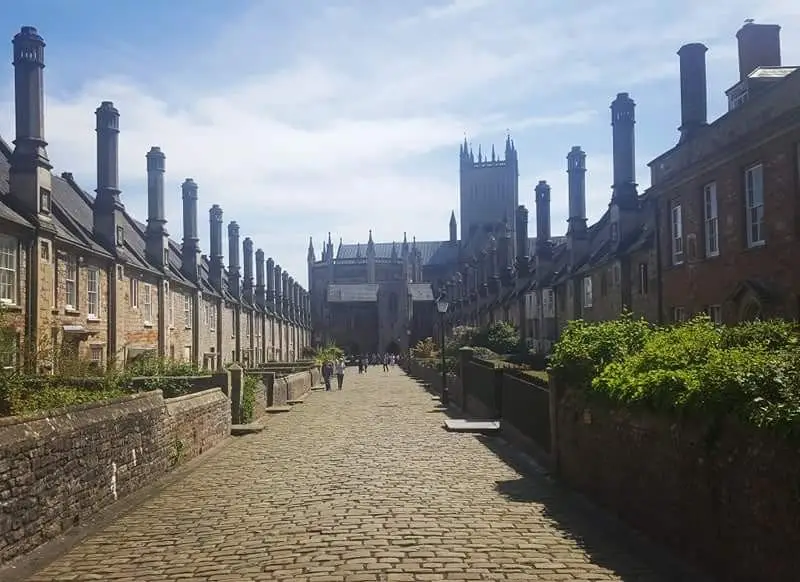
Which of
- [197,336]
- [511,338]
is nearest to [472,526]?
[511,338]

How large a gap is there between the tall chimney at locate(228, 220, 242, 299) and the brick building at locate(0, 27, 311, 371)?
139 inches

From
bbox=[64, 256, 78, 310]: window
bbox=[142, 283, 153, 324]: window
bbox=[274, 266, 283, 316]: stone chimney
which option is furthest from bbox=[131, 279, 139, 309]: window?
bbox=[274, 266, 283, 316]: stone chimney

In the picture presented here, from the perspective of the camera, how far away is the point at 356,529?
9.10 meters

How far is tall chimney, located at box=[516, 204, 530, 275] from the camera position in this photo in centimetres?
5429

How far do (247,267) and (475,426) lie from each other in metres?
50.9

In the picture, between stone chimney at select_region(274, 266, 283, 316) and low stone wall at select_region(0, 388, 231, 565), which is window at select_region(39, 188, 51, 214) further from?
stone chimney at select_region(274, 266, 283, 316)

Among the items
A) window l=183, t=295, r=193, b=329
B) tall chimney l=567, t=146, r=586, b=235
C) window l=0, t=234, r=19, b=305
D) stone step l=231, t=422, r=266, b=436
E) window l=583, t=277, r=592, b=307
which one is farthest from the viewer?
window l=183, t=295, r=193, b=329

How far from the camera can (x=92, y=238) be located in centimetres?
3462

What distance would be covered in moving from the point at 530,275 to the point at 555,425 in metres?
40.1

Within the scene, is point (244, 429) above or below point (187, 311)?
below

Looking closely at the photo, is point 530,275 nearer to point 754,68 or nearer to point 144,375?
point 754,68

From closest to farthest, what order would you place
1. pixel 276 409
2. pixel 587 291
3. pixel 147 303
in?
pixel 276 409 < pixel 587 291 < pixel 147 303

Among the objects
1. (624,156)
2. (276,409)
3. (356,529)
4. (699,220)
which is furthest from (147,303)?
(356,529)

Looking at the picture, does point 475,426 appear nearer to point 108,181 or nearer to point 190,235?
point 108,181
